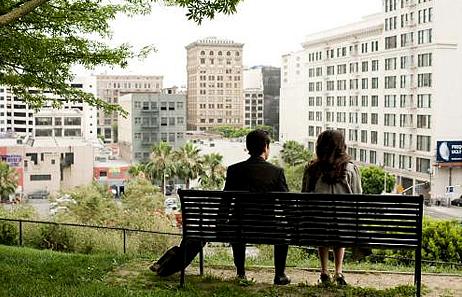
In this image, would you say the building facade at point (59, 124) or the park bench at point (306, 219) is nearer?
the park bench at point (306, 219)

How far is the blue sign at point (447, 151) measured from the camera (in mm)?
54594

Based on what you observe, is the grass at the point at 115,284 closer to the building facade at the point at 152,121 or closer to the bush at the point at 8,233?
the bush at the point at 8,233

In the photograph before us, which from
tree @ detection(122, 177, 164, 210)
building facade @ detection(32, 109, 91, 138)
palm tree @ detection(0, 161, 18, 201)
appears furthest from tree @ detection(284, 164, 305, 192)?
building facade @ detection(32, 109, 91, 138)

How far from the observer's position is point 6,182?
51.7 metres

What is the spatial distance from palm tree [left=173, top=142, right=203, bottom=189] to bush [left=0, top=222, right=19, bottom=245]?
117ft

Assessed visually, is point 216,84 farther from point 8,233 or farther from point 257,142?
point 257,142

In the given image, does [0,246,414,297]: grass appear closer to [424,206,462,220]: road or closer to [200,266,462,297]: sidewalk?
[200,266,462,297]: sidewalk

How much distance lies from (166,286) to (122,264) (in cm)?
132

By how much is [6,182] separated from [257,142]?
50.0 meters

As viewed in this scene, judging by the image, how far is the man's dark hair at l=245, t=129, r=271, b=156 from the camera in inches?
221

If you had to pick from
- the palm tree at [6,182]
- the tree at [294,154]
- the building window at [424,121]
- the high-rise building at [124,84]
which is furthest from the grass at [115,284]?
the high-rise building at [124,84]

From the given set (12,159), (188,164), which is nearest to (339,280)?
(188,164)

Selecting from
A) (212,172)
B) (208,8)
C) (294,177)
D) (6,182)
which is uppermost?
(208,8)

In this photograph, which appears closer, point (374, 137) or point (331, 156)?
point (331, 156)
